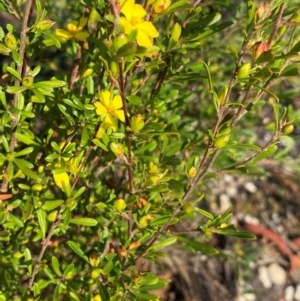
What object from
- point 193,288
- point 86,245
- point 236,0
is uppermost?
point 236,0

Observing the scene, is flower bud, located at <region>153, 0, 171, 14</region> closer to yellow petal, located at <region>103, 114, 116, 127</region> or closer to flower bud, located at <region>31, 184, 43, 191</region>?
yellow petal, located at <region>103, 114, 116, 127</region>

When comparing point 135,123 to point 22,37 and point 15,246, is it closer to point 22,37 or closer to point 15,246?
point 22,37

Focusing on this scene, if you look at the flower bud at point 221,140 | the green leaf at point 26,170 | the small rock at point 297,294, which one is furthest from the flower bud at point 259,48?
the small rock at point 297,294

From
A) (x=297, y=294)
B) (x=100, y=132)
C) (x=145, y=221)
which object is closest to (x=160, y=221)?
(x=145, y=221)

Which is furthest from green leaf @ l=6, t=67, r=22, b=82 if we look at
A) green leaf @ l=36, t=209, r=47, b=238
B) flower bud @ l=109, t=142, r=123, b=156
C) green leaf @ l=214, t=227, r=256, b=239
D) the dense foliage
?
green leaf @ l=214, t=227, r=256, b=239

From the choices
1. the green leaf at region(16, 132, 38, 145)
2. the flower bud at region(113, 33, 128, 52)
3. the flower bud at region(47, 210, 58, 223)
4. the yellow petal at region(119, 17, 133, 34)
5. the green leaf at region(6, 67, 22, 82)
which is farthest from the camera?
the flower bud at region(47, 210, 58, 223)

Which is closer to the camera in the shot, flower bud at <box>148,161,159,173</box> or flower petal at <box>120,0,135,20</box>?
flower petal at <box>120,0,135,20</box>

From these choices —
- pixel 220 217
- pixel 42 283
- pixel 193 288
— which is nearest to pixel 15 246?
pixel 42 283
